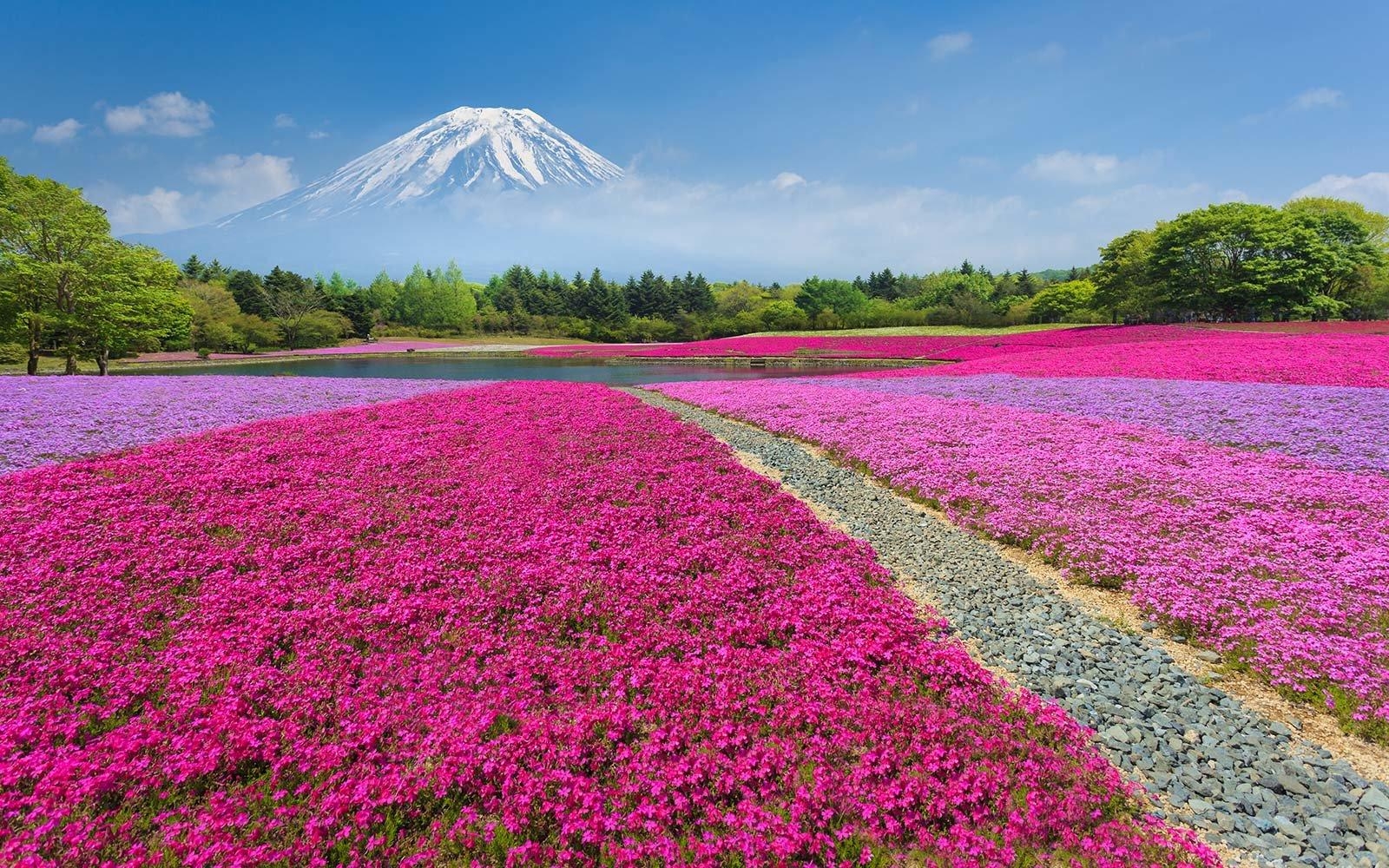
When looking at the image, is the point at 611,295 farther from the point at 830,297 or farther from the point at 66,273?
the point at 66,273

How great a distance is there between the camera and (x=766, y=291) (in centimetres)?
15225

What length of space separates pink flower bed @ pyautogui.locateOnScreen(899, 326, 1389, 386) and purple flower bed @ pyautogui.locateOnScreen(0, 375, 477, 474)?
103 feet

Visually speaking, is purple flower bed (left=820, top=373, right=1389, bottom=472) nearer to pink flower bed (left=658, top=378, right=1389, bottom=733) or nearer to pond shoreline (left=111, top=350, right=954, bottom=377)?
pink flower bed (left=658, top=378, right=1389, bottom=733)

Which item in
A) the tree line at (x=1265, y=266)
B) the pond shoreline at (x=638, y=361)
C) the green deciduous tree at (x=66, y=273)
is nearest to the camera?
the green deciduous tree at (x=66, y=273)

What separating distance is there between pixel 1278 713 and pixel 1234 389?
20.5m

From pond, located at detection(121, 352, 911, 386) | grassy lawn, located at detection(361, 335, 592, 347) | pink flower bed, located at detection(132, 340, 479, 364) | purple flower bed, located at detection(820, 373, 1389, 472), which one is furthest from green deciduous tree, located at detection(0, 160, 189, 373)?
grassy lawn, located at detection(361, 335, 592, 347)

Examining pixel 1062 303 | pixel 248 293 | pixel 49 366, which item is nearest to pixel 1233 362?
pixel 1062 303

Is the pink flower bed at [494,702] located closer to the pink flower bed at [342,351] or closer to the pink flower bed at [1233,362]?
the pink flower bed at [1233,362]

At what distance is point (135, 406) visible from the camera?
18719mm

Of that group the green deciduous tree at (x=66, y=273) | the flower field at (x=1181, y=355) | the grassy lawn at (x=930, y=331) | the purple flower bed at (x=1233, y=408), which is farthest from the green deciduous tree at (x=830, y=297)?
the green deciduous tree at (x=66, y=273)

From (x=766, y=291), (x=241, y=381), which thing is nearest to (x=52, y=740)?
(x=241, y=381)

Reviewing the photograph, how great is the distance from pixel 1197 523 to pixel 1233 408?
39.5ft

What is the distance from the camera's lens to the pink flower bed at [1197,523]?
6.57 metres

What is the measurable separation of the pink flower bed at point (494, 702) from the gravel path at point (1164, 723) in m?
0.61
